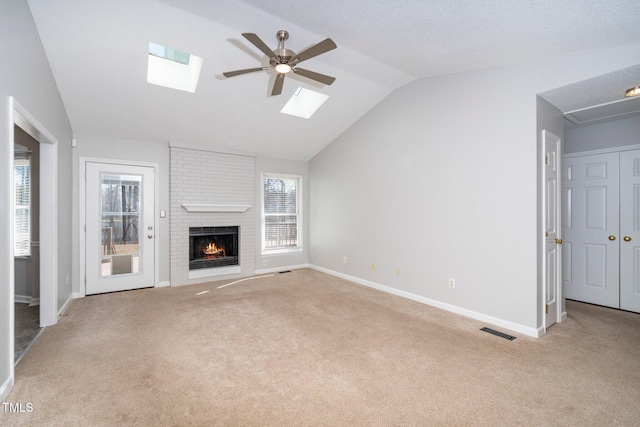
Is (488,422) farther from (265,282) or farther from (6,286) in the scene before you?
(265,282)

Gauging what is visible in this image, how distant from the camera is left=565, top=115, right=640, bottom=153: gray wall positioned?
12.5ft

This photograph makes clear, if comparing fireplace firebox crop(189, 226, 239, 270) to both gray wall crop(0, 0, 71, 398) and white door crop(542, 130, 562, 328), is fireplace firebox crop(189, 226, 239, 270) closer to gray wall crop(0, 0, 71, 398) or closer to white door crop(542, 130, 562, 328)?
gray wall crop(0, 0, 71, 398)

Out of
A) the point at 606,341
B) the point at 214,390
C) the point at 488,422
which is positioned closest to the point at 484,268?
the point at 606,341

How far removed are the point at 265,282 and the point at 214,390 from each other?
3.25 metres

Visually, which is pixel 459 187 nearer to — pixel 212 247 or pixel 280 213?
pixel 280 213

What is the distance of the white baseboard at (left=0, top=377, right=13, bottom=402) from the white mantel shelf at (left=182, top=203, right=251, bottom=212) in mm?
3295

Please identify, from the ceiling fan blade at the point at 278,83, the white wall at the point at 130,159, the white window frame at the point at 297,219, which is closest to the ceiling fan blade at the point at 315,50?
the ceiling fan blade at the point at 278,83

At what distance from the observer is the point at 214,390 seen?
2.15m

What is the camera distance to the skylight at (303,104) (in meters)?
4.95

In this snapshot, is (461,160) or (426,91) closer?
(461,160)

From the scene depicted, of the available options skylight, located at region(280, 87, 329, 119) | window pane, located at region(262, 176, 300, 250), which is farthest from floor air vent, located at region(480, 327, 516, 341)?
window pane, located at region(262, 176, 300, 250)

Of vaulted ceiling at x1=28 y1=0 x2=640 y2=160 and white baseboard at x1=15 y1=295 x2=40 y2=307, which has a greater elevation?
vaulted ceiling at x1=28 y1=0 x2=640 y2=160

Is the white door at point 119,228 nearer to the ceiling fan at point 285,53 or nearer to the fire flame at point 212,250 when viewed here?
the fire flame at point 212,250

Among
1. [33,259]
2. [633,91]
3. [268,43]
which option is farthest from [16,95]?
[633,91]
